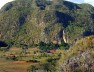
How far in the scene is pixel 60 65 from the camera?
87.1 feet

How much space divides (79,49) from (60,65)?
218 cm

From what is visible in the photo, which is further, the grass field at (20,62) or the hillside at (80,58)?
the grass field at (20,62)

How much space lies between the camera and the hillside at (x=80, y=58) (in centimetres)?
2558

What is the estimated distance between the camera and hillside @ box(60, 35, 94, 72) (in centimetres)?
2558

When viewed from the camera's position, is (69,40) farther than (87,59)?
Yes

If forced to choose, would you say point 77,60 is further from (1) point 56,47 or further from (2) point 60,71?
(1) point 56,47

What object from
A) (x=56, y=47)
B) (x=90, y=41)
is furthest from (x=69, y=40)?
(x=90, y=41)

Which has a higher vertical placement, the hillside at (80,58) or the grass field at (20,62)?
the hillside at (80,58)

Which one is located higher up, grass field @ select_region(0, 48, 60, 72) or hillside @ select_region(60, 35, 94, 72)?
hillside @ select_region(60, 35, 94, 72)

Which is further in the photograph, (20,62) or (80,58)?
(20,62)

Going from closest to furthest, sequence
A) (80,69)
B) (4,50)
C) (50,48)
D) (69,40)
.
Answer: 1. (80,69)
2. (4,50)
3. (50,48)
4. (69,40)

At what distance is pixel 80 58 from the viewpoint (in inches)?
1018

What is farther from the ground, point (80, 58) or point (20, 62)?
point (80, 58)

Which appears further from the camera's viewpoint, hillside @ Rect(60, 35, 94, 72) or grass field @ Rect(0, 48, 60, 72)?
grass field @ Rect(0, 48, 60, 72)
